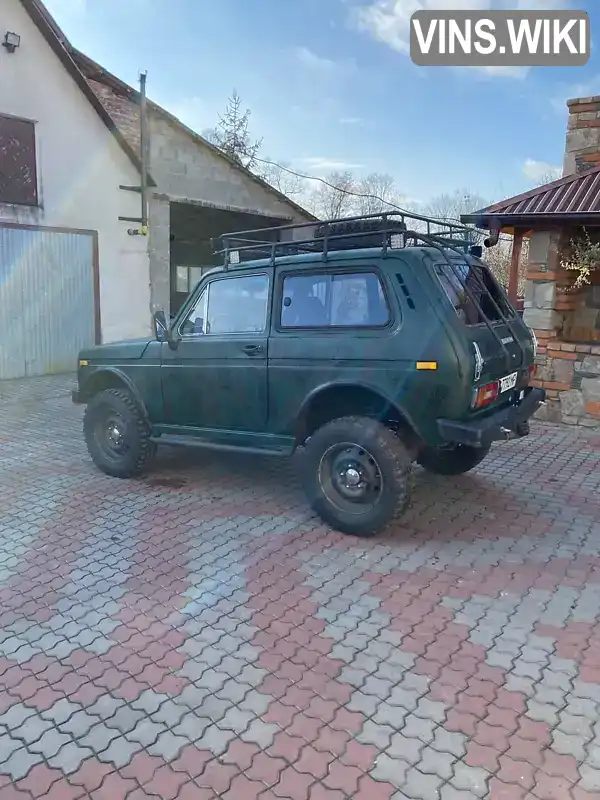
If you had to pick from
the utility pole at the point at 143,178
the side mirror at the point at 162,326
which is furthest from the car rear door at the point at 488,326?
the utility pole at the point at 143,178

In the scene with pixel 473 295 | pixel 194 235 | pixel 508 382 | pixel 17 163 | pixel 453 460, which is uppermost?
pixel 17 163

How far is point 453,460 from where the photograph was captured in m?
5.48

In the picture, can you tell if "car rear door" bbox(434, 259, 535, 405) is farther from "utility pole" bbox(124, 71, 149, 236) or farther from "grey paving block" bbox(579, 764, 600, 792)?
"utility pole" bbox(124, 71, 149, 236)

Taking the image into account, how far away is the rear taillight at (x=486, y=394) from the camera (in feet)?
13.4

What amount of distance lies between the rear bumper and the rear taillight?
0.12 m

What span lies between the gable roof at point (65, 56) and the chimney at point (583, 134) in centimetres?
794

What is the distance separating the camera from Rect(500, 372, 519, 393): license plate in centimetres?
450

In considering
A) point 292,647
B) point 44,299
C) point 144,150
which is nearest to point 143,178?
point 144,150

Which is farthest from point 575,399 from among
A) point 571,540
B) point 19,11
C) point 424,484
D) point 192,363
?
point 19,11

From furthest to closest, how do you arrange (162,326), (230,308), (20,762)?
1. (162,326)
2. (230,308)
3. (20,762)

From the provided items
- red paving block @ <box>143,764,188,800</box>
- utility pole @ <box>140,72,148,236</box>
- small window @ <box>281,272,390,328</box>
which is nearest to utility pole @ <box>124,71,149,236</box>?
utility pole @ <box>140,72,148,236</box>

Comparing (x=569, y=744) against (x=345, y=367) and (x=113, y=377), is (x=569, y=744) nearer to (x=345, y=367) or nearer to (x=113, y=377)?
(x=345, y=367)

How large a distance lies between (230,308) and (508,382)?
2294mm
